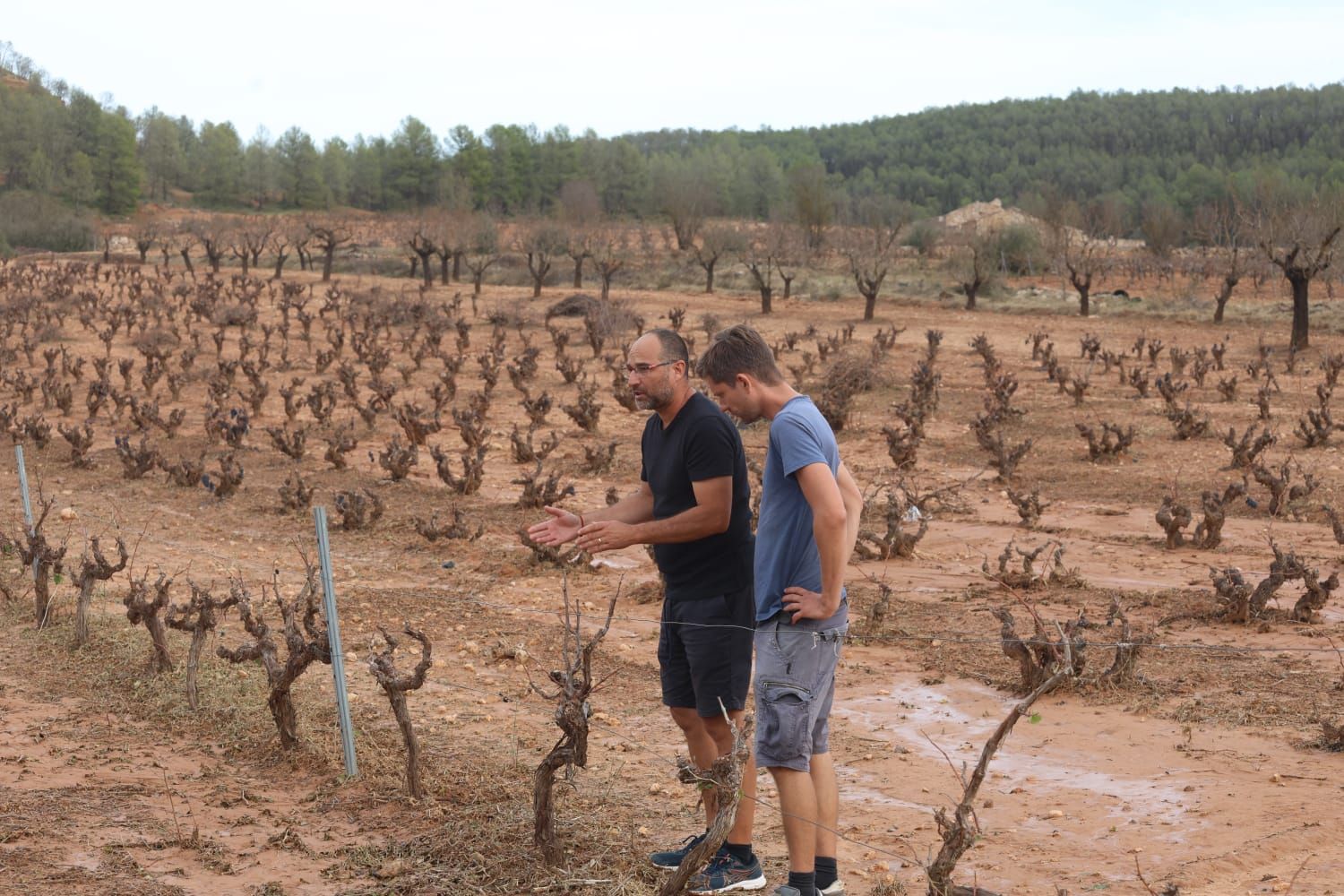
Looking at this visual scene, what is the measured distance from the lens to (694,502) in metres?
3.48

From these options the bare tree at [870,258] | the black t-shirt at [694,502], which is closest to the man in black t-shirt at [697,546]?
the black t-shirt at [694,502]

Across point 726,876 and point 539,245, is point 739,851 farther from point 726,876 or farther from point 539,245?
point 539,245

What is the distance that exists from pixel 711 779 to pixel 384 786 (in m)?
1.60

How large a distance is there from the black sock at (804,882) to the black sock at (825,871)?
3.3 inches

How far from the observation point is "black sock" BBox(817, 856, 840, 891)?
3350 mm

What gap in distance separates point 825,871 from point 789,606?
0.76 m

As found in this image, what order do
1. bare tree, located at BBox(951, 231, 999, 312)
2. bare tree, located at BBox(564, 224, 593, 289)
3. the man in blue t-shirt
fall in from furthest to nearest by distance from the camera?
bare tree, located at BBox(564, 224, 593, 289), bare tree, located at BBox(951, 231, 999, 312), the man in blue t-shirt

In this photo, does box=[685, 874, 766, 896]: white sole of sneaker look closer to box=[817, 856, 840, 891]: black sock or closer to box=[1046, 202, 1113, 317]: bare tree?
box=[817, 856, 840, 891]: black sock

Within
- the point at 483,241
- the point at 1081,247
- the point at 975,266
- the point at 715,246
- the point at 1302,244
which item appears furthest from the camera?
the point at 483,241

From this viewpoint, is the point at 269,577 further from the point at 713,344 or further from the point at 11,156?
the point at 11,156

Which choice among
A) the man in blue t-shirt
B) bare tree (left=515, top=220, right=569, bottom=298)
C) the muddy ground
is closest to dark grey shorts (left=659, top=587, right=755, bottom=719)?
the man in blue t-shirt

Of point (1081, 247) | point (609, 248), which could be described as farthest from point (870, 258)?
point (1081, 247)

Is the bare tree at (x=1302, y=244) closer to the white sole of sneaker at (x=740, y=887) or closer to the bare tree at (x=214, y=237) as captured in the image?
the white sole of sneaker at (x=740, y=887)

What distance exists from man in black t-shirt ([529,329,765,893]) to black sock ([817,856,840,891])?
0.26 meters
